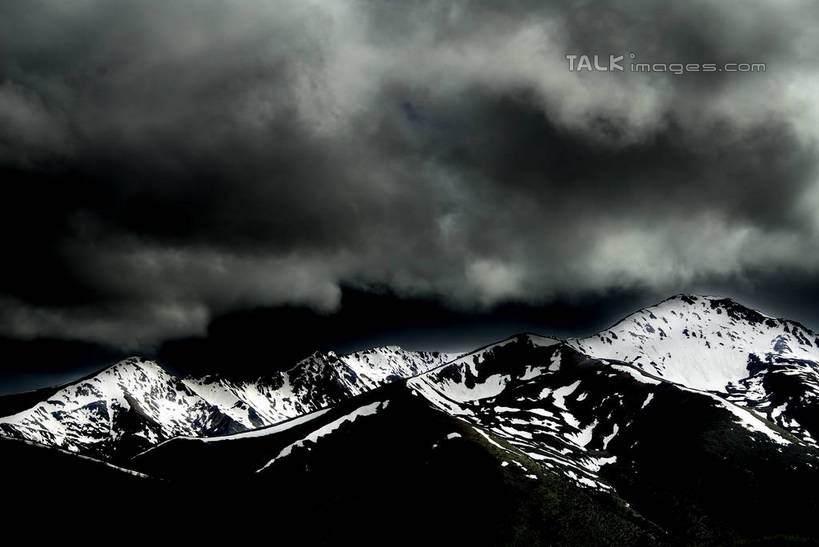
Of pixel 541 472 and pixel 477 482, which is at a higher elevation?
pixel 541 472

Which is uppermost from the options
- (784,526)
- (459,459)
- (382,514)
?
(459,459)

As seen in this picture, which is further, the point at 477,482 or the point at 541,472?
the point at 541,472

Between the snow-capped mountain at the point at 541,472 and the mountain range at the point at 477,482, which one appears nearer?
the mountain range at the point at 477,482

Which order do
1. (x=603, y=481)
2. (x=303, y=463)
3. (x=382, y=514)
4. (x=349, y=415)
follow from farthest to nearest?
1. (x=349, y=415)
2. (x=303, y=463)
3. (x=603, y=481)
4. (x=382, y=514)

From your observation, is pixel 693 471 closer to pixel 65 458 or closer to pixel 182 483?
pixel 182 483

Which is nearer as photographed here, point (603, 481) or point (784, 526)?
point (784, 526)

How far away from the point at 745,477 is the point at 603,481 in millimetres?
47242

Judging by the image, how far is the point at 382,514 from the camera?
131750mm

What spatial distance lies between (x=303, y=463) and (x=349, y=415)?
3335 cm

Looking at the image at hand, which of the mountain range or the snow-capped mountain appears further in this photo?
the snow-capped mountain

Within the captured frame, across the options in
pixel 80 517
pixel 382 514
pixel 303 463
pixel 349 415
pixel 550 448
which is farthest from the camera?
pixel 349 415

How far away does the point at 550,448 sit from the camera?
581 ft

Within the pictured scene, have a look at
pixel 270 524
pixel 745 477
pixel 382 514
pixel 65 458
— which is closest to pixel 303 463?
pixel 270 524

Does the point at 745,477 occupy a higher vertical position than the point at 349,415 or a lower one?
lower
